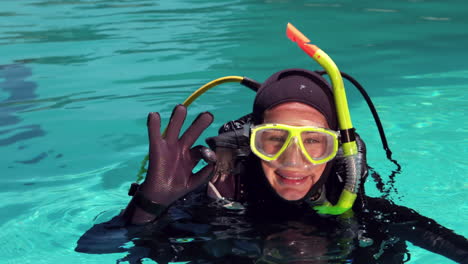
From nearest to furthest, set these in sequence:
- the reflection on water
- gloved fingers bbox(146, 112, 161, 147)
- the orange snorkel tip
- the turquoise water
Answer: gloved fingers bbox(146, 112, 161, 147)
the orange snorkel tip
the turquoise water
the reflection on water

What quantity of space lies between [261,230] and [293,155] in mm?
501

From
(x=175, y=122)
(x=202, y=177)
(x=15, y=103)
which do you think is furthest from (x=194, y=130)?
(x=15, y=103)

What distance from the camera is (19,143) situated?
208 inches

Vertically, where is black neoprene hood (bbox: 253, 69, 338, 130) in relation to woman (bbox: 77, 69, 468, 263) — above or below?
above

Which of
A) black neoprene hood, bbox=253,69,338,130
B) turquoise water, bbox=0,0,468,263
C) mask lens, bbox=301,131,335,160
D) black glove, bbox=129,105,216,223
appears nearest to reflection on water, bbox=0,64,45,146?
turquoise water, bbox=0,0,468,263

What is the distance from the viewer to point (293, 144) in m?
2.80

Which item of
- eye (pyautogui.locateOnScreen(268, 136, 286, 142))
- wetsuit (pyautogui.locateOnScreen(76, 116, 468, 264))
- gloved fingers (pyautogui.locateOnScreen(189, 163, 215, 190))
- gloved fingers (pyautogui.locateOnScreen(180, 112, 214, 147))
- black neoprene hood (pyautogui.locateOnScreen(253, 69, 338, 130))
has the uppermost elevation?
→ black neoprene hood (pyautogui.locateOnScreen(253, 69, 338, 130))

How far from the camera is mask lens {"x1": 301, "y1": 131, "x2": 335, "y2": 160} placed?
112 inches

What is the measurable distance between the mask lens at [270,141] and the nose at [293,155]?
0.15 ft

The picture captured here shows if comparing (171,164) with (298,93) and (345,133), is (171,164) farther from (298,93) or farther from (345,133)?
(345,133)

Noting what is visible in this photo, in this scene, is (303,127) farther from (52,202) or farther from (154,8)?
(154,8)

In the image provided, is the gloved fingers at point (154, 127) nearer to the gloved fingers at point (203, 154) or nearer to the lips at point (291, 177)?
the gloved fingers at point (203, 154)

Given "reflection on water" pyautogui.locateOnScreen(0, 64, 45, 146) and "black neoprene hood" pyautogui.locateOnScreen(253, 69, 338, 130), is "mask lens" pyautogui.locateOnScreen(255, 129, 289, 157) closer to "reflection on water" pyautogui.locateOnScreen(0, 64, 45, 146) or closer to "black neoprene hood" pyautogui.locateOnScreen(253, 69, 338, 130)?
"black neoprene hood" pyautogui.locateOnScreen(253, 69, 338, 130)

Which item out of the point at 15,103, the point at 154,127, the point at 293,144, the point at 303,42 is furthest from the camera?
the point at 15,103
